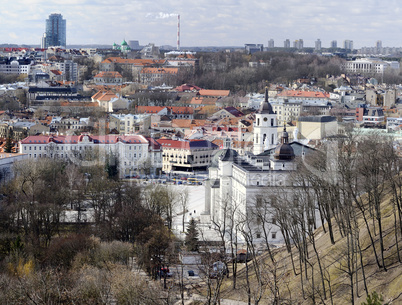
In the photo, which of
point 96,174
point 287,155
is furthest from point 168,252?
point 96,174

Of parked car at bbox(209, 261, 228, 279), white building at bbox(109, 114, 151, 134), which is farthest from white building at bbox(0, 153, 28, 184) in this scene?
parked car at bbox(209, 261, 228, 279)

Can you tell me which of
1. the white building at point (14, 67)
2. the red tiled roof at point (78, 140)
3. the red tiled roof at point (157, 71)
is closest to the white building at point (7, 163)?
the red tiled roof at point (78, 140)

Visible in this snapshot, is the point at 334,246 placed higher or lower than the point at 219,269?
higher

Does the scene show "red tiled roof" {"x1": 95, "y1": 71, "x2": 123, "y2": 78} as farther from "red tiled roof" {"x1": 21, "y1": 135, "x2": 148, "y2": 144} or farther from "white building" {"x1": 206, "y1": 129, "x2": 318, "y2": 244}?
"white building" {"x1": 206, "y1": 129, "x2": 318, "y2": 244}

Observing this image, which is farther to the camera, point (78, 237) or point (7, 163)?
point (7, 163)

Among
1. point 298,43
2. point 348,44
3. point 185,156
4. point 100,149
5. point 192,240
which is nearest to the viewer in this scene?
point 192,240

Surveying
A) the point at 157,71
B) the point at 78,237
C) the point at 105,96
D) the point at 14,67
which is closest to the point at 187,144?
the point at 78,237

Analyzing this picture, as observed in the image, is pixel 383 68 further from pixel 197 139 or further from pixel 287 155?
pixel 287 155

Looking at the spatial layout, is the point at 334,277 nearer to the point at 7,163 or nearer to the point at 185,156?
the point at 7,163
